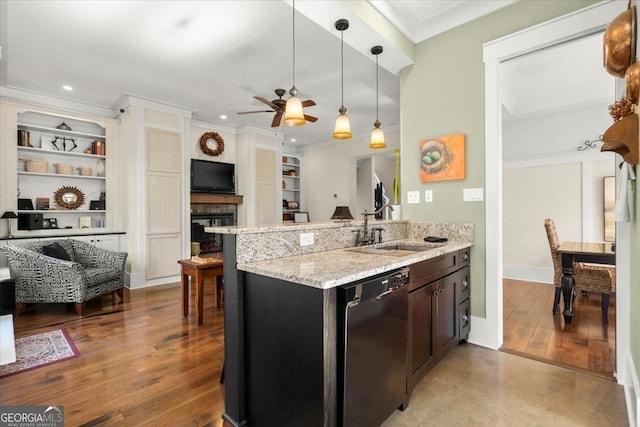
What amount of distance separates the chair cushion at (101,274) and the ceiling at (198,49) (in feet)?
8.10

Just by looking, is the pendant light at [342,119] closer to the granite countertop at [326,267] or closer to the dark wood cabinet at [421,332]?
the granite countertop at [326,267]

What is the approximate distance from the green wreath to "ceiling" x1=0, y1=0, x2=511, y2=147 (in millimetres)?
920

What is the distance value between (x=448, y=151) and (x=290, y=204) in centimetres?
546

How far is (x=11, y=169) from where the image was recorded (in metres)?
4.11

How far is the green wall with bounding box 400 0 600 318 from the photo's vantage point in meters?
2.64

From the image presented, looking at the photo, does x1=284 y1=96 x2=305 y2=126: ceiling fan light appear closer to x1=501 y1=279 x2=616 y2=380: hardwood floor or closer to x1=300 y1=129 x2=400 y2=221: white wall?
x1=501 y1=279 x2=616 y2=380: hardwood floor

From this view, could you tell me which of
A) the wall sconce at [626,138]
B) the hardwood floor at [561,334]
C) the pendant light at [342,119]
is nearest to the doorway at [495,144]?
the hardwood floor at [561,334]

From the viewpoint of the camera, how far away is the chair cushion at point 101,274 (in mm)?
3581

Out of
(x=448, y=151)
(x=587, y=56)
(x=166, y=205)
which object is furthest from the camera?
(x=166, y=205)

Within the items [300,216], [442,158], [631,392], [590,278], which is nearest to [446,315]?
[631,392]

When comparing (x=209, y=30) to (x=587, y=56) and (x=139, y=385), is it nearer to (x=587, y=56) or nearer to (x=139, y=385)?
(x=139, y=385)

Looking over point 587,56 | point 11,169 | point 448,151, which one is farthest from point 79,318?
point 587,56

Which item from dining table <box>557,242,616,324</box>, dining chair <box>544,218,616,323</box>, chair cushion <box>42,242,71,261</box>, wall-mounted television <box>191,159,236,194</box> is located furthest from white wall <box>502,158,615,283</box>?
chair cushion <box>42,242,71,261</box>

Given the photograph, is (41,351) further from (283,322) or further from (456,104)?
(456,104)
